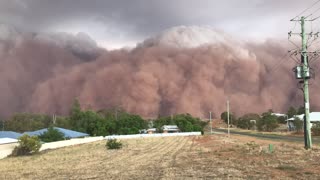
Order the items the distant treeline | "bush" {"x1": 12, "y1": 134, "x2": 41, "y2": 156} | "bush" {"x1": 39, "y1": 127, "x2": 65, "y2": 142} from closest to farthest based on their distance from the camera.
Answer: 1. "bush" {"x1": 12, "y1": 134, "x2": 41, "y2": 156}
2. "bush" {"x1": 39, "y1": 127, "x2": 65, "y2": 142}
3. the distant treeline

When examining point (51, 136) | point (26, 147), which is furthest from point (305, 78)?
point (51, 136)

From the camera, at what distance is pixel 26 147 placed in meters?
68.3

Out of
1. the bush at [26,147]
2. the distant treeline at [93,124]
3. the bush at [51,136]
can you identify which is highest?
the distant treeline at [93,124]

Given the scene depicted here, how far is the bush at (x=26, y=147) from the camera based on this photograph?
224ft

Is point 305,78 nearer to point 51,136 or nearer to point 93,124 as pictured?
point 51,136

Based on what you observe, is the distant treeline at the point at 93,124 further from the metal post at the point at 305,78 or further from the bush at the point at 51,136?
the metal post at the point at 305,78

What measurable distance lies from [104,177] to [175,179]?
19.1ft

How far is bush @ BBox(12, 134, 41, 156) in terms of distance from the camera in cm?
6819

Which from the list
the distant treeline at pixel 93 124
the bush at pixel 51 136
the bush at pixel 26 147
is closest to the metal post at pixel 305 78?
the bush at pixel 26 147

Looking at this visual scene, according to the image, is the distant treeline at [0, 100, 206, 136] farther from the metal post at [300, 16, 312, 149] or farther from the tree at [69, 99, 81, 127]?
the metal post at [300, 16, 312, 149]

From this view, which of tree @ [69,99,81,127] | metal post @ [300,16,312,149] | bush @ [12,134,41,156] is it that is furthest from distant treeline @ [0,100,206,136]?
metal post @ [300,16,312,149]

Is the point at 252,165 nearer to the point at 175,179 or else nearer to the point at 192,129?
the point at 175,179

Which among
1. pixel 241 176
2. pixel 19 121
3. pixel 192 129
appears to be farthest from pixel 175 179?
pixel 19 121

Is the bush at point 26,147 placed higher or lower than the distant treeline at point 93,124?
lower
